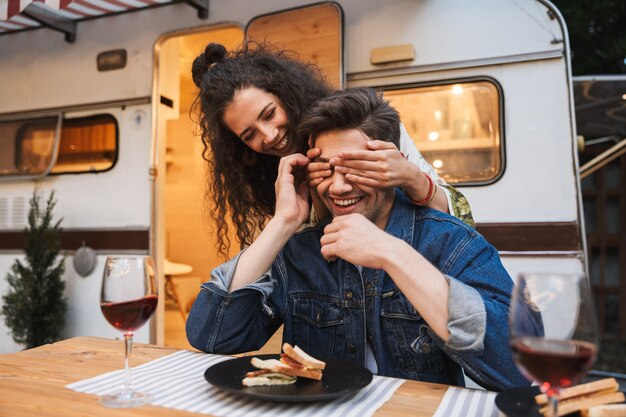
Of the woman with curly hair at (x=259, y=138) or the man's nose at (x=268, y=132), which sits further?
the man's nose at (x=268, y=132)

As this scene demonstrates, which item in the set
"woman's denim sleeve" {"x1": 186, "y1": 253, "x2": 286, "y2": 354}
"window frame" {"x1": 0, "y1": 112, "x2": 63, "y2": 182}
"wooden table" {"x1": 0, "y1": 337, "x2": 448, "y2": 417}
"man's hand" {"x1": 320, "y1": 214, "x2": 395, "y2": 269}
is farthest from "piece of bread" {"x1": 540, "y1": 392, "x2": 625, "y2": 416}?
"window frame" {"x1": 0, "y1": 112, "x2": 63, "y2": 182}

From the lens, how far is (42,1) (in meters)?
3.71

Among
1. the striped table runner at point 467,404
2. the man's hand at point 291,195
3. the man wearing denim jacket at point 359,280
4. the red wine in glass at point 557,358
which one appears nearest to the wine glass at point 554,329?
the red wine in glass at point 557,358

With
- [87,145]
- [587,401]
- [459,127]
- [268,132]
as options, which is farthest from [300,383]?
[87,145]

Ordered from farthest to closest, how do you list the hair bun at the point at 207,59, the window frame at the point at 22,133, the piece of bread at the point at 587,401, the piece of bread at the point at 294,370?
the window frame at the point at 22,133 → the hair bun at the point at 207,59 → the piece of bread at the point at 294,370 → the piece of bread at the point at 587,401

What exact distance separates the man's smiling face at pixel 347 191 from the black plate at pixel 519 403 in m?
0.77

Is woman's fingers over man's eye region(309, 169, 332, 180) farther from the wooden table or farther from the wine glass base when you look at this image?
the wine glass base

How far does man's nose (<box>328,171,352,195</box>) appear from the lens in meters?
1.65

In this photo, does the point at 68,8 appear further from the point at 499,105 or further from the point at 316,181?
the point at 316,181

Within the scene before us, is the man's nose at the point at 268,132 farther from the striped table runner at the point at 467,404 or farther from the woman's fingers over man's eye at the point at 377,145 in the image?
the striped table runner at the point at 467,404

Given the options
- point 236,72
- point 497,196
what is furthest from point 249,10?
point 497,196

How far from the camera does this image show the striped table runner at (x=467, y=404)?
107 cm

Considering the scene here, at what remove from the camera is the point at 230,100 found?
220 centimetres

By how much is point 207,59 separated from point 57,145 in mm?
2595
